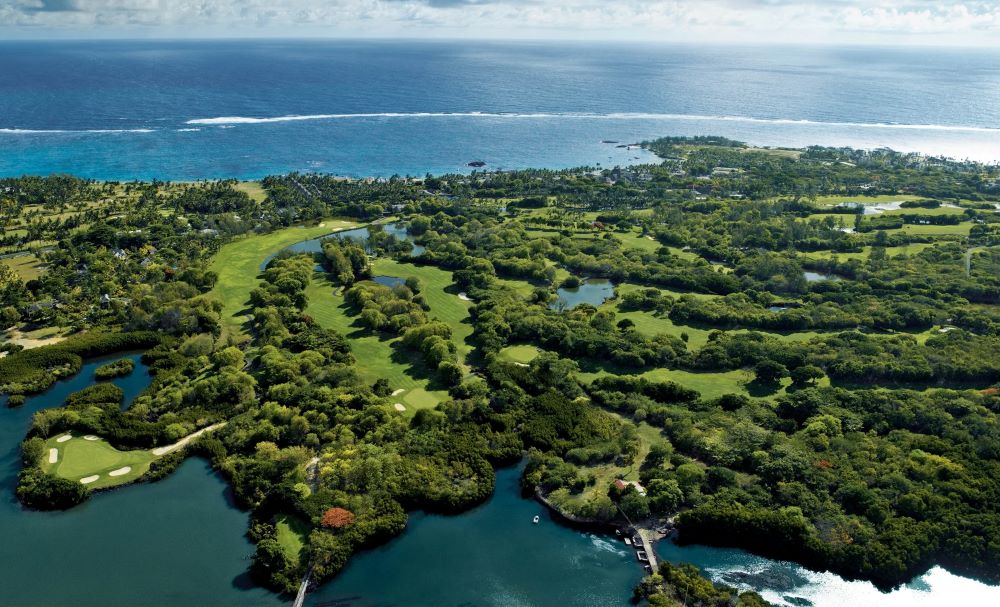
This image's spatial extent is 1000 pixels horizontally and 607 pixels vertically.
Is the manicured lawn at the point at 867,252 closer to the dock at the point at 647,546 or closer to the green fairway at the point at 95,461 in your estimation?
the dock at the point at 647,546

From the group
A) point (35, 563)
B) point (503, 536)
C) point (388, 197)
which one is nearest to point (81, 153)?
point (388, 197)

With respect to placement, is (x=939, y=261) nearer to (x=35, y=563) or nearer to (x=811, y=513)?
(x=811, y=513)

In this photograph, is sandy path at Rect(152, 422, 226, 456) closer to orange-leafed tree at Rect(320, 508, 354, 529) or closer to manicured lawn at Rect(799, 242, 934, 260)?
orange-leafed tree at Rect(320, 508, 354, 529)

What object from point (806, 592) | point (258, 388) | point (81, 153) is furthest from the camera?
point (81, 153)

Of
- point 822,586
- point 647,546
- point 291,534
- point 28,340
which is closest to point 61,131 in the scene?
point 28,340

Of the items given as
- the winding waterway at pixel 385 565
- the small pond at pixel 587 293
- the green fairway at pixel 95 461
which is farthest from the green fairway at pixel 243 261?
the small pond at pixel 587 293

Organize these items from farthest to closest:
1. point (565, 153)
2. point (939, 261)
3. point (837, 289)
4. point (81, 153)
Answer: point (565, 153) → point (81, 153) → point (939, 261) → point (837, 289)
